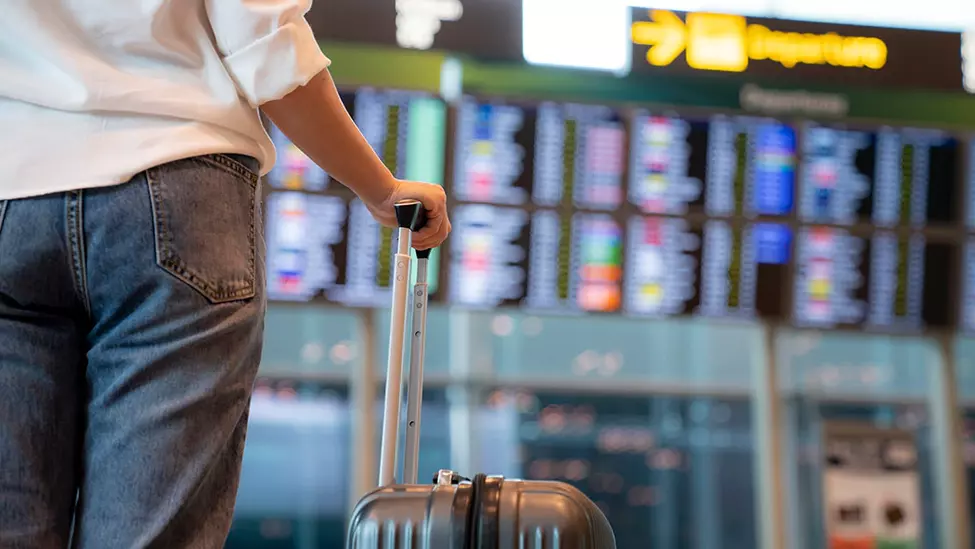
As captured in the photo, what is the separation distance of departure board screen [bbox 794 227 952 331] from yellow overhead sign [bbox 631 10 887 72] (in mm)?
720

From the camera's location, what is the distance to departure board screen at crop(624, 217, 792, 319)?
4863mm

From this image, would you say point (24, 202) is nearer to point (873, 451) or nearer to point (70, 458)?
→ point (70, 458)

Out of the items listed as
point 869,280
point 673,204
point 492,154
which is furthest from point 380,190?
point 869,280

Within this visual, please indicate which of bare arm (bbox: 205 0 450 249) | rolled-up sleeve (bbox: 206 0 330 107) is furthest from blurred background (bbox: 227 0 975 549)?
rolled-up sleeve (bbox: 206 0 330 107)

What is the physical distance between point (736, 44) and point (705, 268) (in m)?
0.93

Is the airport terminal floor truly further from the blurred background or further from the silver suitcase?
the silver suitcase

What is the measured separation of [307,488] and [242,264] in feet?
→ 17.8

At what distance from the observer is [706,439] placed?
21.5ft

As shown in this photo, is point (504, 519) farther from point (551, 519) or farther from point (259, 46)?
point (259, 46)

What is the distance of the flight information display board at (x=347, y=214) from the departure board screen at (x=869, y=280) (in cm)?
159

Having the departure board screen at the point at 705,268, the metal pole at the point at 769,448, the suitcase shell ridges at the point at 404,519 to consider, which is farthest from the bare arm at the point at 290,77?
the metal pole at the point at 769,448

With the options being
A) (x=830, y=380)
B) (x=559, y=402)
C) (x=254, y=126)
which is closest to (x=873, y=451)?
(x=830, y=380)

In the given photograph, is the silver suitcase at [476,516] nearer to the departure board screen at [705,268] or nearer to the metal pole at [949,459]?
the departure board screen at [705,268]

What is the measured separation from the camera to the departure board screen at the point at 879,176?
5051 mm
